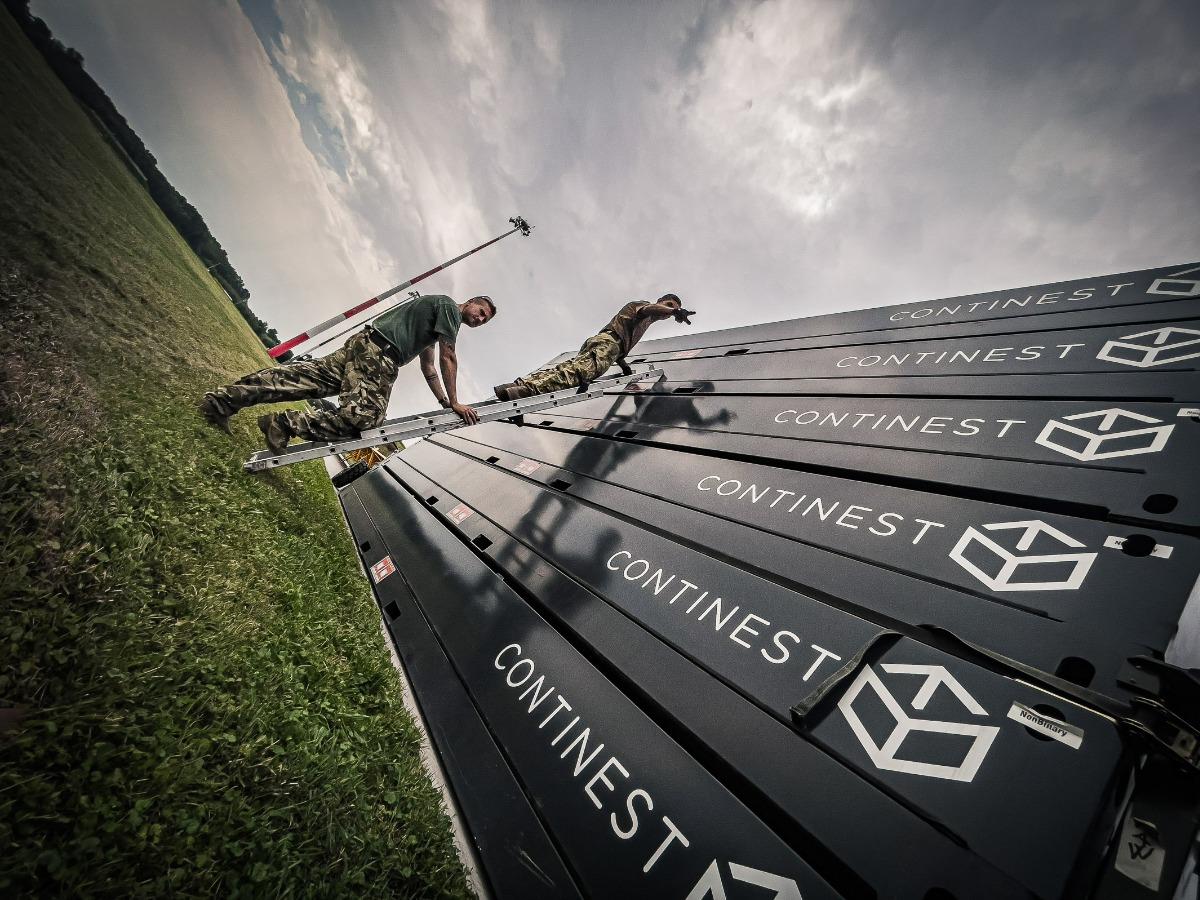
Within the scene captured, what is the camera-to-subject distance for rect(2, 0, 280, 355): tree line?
69.8 feet

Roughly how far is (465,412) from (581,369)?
170cm

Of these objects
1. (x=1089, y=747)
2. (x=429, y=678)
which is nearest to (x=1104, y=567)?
(x=1089, y=747)

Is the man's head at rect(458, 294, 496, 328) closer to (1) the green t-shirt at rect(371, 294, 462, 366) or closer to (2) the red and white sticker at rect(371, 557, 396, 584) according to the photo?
(1) the green t-shirt at rect(371, 294, 462, 366)

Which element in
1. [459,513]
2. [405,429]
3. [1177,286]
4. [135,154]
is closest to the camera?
[1177,286]

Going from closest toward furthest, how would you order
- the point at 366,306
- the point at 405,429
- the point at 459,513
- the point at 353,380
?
the point at 353,380 → the point at 405,429 → the point at 459,513 → the point at 366,306

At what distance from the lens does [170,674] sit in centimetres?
145

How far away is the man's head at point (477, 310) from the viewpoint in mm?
4043

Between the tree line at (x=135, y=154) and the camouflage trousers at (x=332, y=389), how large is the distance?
94.9ft

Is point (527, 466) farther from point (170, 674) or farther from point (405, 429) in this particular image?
point (170, 674)

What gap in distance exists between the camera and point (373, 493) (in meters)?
5.48

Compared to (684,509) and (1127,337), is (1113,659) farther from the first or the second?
(1127,337)

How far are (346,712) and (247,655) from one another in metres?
0.46

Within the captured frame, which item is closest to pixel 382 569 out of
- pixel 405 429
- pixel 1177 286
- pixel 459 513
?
pixel 459 513

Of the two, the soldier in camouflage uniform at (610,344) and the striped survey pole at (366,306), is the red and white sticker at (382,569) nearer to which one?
the soldier in camouflage uniform at (610,344)
